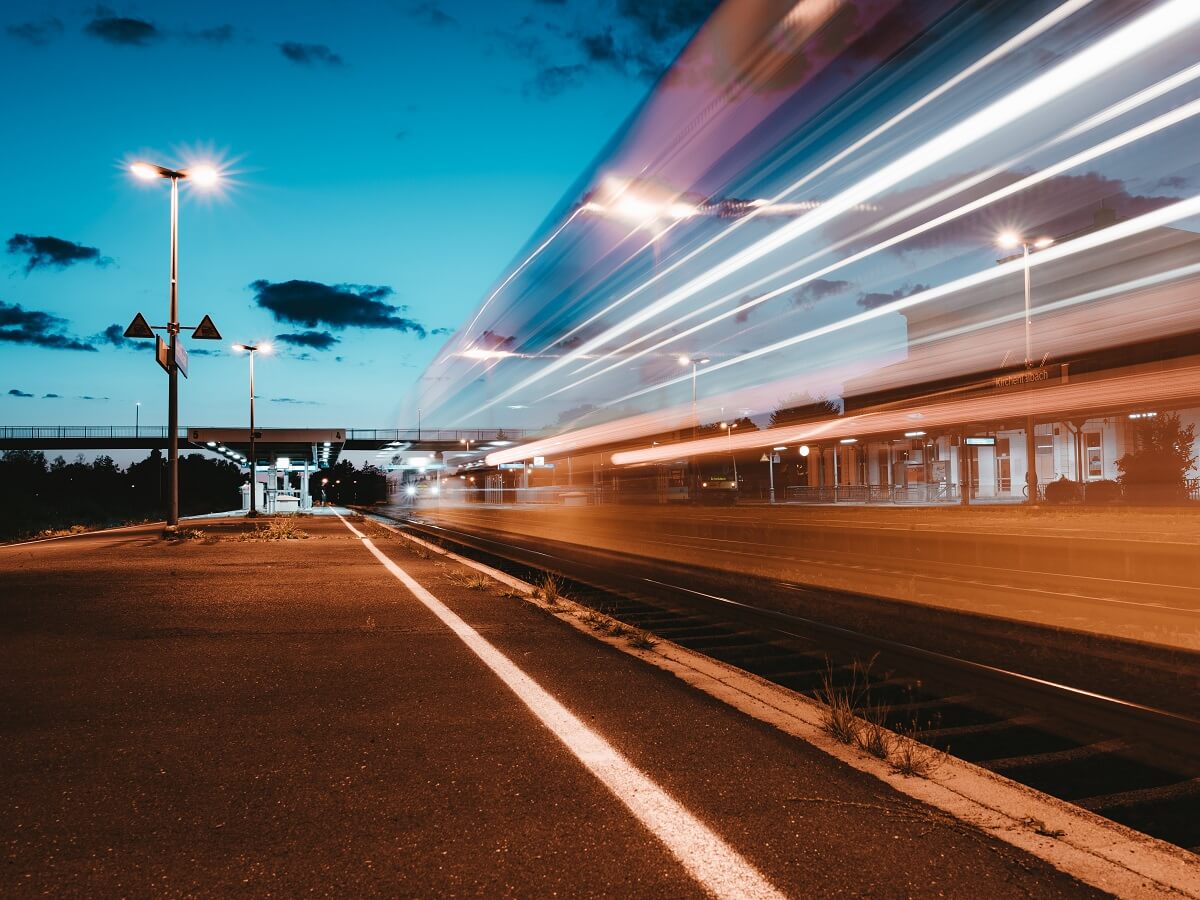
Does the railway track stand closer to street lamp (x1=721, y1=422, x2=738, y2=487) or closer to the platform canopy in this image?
street lamp (x1=721, y1=422, x2=738, y2=487)

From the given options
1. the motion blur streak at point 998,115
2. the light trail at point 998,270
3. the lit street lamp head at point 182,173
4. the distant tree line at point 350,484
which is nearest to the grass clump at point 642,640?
the motion blur streak at point 998,115

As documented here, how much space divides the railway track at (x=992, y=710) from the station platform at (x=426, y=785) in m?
1.39

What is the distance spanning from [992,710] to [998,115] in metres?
12.4

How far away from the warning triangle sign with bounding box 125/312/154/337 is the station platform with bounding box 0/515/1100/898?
Result: 14186mm

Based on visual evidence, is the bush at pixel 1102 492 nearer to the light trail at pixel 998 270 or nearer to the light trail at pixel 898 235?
the light trail at pixel 998 270

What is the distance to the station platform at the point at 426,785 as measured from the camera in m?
3.13

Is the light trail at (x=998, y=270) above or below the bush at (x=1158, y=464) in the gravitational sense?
above

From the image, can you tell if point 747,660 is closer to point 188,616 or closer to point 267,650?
point 267,650

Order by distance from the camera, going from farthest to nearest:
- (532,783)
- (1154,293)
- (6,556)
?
1. (1154,293)
2. (6,556)
3. (532,783)

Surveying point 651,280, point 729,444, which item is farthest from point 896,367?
point 651,280

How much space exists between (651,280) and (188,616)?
20.7 metres

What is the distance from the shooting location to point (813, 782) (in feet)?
13.5

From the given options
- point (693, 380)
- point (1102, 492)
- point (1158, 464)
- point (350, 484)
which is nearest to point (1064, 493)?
point (1102, 492)

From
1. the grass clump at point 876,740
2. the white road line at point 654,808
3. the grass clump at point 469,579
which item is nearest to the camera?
the white road line at point 654,808
